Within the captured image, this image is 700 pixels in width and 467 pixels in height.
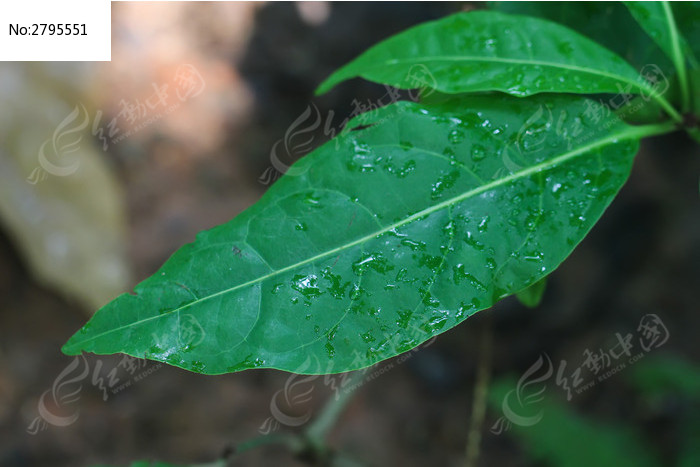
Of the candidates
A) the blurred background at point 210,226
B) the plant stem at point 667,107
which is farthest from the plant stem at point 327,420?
the blurred background at point 210,226

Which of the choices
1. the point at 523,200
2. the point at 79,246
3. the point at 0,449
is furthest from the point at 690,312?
the point at 0,449

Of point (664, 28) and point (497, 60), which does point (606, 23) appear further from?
point (497, 60)

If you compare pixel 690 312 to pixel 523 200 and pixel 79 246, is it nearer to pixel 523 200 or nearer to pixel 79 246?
pixel 523 200

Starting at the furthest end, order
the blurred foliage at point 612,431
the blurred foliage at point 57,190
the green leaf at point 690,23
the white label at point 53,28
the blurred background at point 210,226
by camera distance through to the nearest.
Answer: the blurred foliage at point 57,190
the blurred background at point 210,226
the blurred foliage at point 612,431
the white label at point 53,28
the green leaf at point 690,23

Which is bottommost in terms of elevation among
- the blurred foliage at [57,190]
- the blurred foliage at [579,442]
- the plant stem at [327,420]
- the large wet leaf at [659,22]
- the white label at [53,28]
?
the blurred foliage at [579,442]

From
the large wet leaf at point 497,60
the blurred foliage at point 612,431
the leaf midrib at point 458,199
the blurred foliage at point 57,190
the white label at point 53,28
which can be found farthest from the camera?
the blurred foliage at point 57,190

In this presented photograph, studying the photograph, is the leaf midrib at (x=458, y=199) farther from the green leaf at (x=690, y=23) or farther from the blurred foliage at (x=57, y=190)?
the blurred foliage at (x=57, y=190)

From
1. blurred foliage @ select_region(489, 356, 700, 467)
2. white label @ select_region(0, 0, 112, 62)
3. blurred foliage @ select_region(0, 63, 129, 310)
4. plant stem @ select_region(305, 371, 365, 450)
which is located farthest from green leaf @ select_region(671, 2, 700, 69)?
blurred foliage @ select_region(0, 63, 129, 310)
